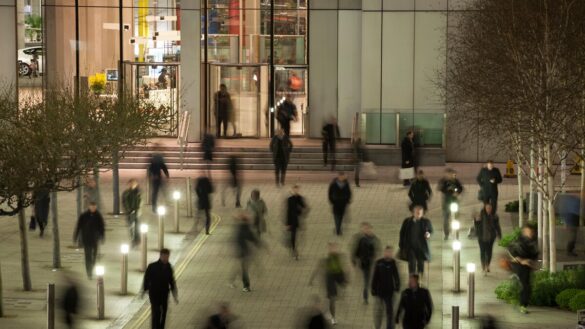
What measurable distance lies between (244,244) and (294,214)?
303 centimetres

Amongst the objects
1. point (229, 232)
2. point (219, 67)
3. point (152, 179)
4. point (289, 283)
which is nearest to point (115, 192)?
point (152, 179)

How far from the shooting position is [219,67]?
46.2 metres

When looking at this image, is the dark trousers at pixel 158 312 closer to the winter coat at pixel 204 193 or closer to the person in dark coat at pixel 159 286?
the person in dark coat at pixel 159 286

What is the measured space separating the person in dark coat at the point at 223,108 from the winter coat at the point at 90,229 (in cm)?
2030

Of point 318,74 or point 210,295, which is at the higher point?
point 318,74

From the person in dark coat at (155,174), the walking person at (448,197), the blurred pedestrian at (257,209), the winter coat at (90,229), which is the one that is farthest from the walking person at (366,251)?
the person in dark coat at (155,174)

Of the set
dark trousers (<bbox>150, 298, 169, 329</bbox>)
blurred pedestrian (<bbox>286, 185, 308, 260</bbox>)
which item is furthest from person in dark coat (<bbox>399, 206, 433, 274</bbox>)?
dark trousers (<bbox>150, 298, 169, 329</bbox>)

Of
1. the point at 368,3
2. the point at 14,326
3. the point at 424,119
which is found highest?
the point at 368,3

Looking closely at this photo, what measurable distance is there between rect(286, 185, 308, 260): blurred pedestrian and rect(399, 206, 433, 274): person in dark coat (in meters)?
3.34

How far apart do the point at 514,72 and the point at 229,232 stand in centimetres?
826

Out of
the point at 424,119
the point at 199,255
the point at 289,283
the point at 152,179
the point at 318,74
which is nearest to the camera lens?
the point at 289,283

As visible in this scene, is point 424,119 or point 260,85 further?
point 260,85

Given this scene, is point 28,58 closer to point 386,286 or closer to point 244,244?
point 244,244

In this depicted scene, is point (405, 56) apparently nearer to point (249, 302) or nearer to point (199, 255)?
point (199, 255)
